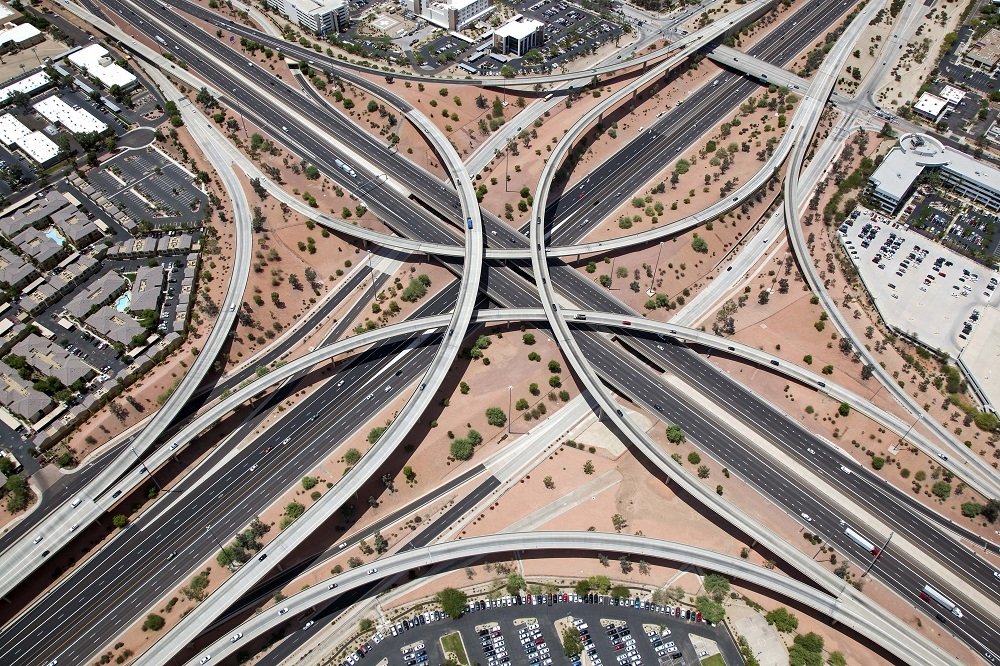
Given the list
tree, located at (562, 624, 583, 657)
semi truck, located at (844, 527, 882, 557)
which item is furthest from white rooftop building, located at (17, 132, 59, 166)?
semi truck, located at (844, 527, 882, 557)

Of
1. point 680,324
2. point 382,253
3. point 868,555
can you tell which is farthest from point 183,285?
point 868,555

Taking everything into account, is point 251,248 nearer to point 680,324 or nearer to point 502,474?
point 502,474

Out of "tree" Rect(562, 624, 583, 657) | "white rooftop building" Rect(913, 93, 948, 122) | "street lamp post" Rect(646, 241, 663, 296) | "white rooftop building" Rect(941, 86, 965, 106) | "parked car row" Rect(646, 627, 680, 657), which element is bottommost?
"tree" Rect(562, 624, 583, 657)

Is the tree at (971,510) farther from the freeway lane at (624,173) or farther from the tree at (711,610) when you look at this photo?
the freeway lane at (624,173)

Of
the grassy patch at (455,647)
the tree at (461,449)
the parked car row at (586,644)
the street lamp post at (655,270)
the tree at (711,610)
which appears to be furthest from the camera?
the street lamp post at (655,270)

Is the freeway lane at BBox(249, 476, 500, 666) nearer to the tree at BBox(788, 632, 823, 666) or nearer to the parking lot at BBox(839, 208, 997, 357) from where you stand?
the tree at BBox(788, 632, 823, 666)

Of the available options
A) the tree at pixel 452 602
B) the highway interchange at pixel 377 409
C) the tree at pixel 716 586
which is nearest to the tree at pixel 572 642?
the tree at pixel 452 602

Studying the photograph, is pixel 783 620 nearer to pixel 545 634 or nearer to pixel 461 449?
pixel 545 634
